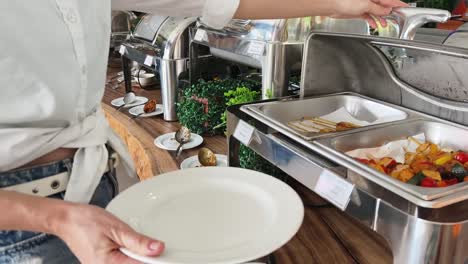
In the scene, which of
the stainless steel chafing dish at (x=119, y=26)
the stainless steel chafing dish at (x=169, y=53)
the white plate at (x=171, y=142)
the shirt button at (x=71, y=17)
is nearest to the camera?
the shirt button at (x=71, y=17)

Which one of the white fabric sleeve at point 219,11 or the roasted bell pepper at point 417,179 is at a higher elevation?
the white fabric sleeve at point 219,11

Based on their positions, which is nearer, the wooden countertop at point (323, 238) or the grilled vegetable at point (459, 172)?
the grilled vegetable at point (459, 172)

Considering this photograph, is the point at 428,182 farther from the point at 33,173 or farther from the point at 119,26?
the point at 119,26

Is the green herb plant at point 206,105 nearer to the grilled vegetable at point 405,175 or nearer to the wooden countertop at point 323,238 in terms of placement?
the wooden countertop at point 323,238

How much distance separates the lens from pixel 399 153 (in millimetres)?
878

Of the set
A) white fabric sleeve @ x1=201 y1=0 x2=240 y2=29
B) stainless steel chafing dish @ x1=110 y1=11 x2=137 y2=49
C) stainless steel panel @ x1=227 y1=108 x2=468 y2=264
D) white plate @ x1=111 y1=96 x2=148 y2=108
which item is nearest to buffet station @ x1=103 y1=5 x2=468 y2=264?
stainless steel panel @ x1=227 y1=108 x2=468 y2=264

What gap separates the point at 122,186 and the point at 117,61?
1.35 meters

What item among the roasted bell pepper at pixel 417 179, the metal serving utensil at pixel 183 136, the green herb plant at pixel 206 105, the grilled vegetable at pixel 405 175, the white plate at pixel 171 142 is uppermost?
the roasted bell pepper at pixel 417 179

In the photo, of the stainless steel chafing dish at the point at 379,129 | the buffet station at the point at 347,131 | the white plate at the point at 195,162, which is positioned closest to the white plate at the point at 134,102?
the buffet station at the point at 347,131

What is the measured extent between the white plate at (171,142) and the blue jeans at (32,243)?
76cm

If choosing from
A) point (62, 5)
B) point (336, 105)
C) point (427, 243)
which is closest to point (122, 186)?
point (336, 105)

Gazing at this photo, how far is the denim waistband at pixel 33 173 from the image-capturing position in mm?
613

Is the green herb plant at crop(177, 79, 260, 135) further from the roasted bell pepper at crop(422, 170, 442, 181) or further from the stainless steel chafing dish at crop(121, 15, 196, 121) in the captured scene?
the roasted bell pepper at crop(422, 170, 442, 181)

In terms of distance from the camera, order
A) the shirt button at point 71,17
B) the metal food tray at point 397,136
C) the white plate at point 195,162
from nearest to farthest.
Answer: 1. the shirt button at point 71,17
2. the metal food tray at point 397,136
3. the white plate at point 195,162
